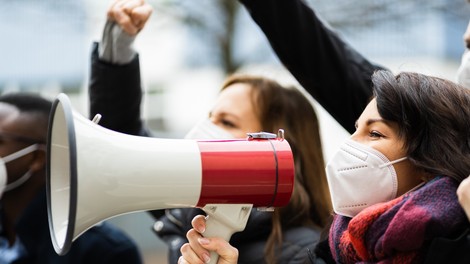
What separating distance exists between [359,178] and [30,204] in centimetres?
188

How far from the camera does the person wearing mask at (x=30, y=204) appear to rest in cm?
366

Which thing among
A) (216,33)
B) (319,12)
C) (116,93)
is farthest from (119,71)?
(216,33)

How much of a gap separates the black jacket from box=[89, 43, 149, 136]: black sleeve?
1.60 ft

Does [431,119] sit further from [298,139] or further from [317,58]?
[298,139]

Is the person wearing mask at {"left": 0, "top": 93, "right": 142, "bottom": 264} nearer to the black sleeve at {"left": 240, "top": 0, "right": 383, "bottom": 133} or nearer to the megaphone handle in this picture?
the black sleeve at {"left": 240, "top": 0, "right": 383, "bottom": 133}

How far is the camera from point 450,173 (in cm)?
235

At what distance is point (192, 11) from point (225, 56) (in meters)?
0.69

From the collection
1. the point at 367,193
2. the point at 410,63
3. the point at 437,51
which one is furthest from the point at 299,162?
the point at 437,51

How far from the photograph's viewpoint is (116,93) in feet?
11.8

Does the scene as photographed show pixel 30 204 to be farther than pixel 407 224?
Yes

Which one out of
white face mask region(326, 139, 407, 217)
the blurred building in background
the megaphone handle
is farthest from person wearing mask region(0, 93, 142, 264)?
the blurred building in background

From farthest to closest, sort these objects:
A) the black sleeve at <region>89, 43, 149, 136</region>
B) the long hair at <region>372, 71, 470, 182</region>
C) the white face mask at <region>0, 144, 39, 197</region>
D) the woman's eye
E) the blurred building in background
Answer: the blurred building in background → the white face mask at <region>0, 144, 39, 197</region> → the black sleeve at <region>89, 43, 149, 136</region> → the woman's eye → the long hair at <region>372, 71, 470, 182</region>

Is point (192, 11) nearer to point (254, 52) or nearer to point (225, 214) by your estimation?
point (254, 52)

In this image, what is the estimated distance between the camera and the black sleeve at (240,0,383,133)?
329cm
